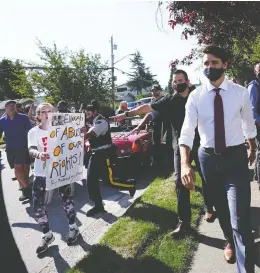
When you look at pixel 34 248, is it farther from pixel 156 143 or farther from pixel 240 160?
pixel 156 143

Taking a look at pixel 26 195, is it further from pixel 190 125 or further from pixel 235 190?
pixel 235 190

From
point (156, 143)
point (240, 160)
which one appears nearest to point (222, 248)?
point (240, 160)

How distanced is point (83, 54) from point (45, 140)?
92.6 feet

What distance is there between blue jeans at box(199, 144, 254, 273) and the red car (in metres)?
4.48

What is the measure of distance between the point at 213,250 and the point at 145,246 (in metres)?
0.81

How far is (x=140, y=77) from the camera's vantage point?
94.6 m

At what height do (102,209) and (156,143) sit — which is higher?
(156,143)

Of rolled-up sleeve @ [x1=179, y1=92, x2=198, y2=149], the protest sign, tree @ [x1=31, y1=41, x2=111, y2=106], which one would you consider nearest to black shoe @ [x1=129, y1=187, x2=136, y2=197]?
the protest sign

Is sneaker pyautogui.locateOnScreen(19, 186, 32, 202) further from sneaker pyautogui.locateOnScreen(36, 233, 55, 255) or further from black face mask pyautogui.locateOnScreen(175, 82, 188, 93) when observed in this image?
black face mask pyautogui.locateOnScreen(175, 82, 188, 93)

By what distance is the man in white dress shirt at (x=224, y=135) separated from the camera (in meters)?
2.83

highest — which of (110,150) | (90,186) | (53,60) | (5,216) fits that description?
(53,60)

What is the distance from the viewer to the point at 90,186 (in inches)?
225

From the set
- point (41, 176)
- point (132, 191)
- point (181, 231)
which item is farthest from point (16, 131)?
point (181, 231)

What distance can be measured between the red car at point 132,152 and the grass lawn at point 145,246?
253 centimetres
